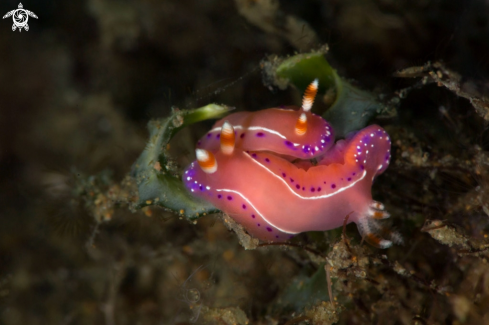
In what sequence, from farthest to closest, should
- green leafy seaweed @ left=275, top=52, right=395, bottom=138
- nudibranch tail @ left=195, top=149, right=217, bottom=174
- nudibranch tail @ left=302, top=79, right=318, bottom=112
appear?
1. green leafy seaweed @ left=275, top=52, right=395, bottom=138
2. nudibranch tail @ left=302, top=79, right=318, bottom=112
3. nudibranch tail @ left=195, top=149, right=217, bottom=174

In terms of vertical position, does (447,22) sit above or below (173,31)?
above

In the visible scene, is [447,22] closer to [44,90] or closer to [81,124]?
[81,124]

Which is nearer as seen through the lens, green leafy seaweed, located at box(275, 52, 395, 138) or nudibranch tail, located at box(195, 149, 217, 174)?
nudibranch tail, located at box(195, 149, 217, 174)

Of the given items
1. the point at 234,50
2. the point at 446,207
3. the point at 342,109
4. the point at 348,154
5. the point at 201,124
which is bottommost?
the point at 446,207

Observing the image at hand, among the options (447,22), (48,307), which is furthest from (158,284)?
(447,22)

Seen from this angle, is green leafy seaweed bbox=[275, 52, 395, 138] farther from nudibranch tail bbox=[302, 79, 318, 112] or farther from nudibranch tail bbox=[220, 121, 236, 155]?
nudibranch tail bbox=[220, 121, 236, 155]

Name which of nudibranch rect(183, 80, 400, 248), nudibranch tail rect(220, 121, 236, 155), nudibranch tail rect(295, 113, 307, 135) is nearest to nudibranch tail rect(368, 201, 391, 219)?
nudibranch rect(183, 80, 400, 248)
